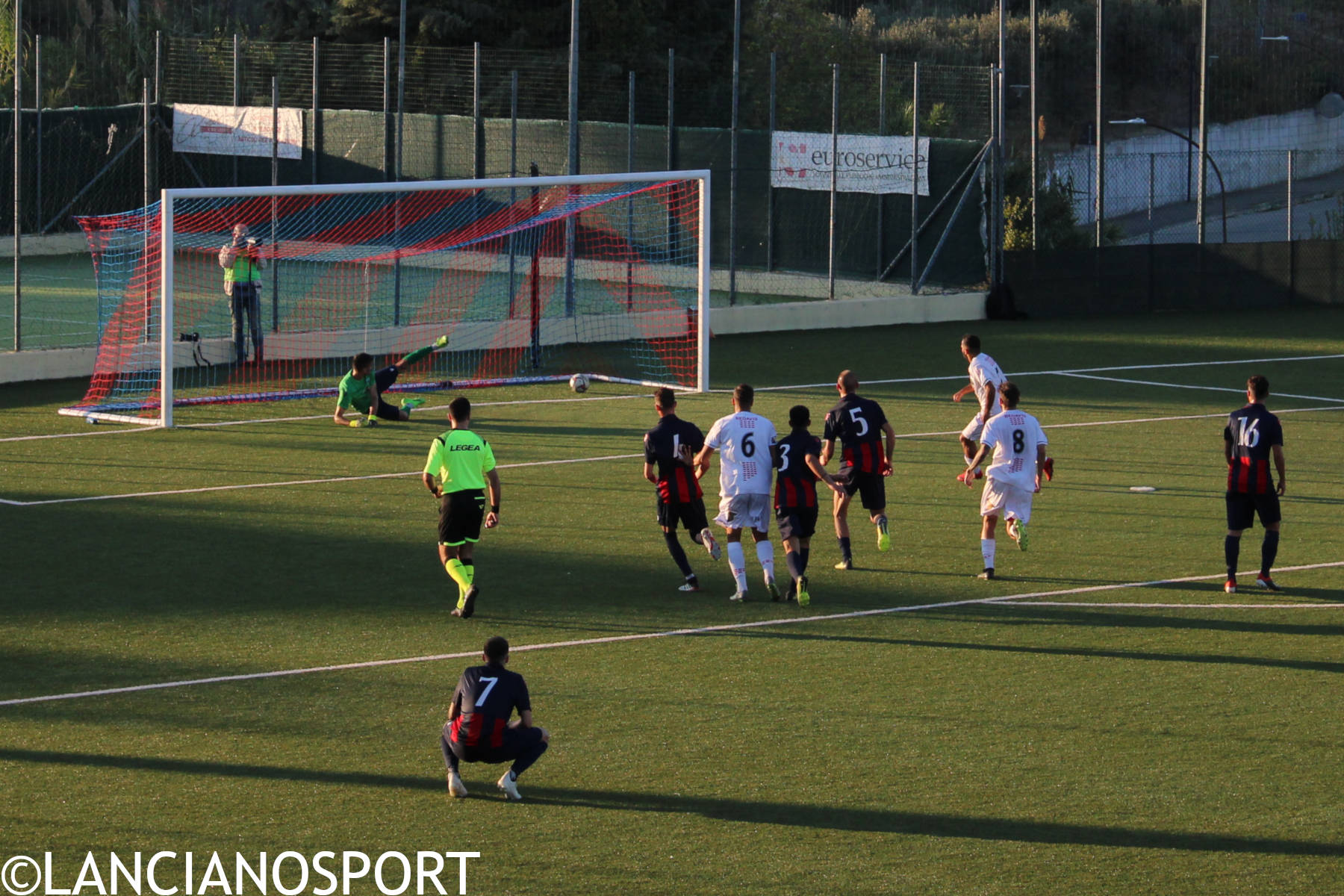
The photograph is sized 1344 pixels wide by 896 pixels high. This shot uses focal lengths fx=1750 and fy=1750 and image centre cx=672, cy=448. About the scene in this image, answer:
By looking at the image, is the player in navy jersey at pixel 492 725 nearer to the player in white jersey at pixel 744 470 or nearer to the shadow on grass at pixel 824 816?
the shadow on grass at pixel 824 816

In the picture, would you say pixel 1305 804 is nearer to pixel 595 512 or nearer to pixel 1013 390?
pixel 1013 390

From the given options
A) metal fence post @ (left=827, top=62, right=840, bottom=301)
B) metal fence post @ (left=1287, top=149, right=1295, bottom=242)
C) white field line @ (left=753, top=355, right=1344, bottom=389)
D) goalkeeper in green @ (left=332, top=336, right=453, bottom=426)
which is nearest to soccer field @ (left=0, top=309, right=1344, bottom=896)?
goalkeeper in green @ (left=332, top=336, right=453, bottom=426)

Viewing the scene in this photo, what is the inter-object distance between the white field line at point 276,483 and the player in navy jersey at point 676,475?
5.37m

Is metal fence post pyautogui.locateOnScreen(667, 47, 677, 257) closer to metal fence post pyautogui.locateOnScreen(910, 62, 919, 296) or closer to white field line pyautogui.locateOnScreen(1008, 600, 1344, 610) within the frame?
metal fence post pyautogui.locateOnScreen(910, 62, 919, 296)

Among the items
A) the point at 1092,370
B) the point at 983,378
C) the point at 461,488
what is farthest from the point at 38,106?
the point at 461,488

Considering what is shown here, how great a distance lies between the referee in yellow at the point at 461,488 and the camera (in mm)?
12336

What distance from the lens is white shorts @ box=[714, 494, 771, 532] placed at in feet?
41.9

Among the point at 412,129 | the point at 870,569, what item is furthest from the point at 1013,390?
the point at 412,129

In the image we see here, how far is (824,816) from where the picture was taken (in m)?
8.57

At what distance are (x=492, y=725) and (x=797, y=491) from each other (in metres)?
4.69

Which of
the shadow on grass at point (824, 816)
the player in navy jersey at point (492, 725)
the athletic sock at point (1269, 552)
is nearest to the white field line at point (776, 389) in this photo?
the athletic sock at point (1269, 552)

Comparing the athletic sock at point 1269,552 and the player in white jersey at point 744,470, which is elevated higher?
the player in white jersey at point 744,470

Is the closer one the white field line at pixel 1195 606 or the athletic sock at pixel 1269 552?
the white field line at pixel 1195 606
